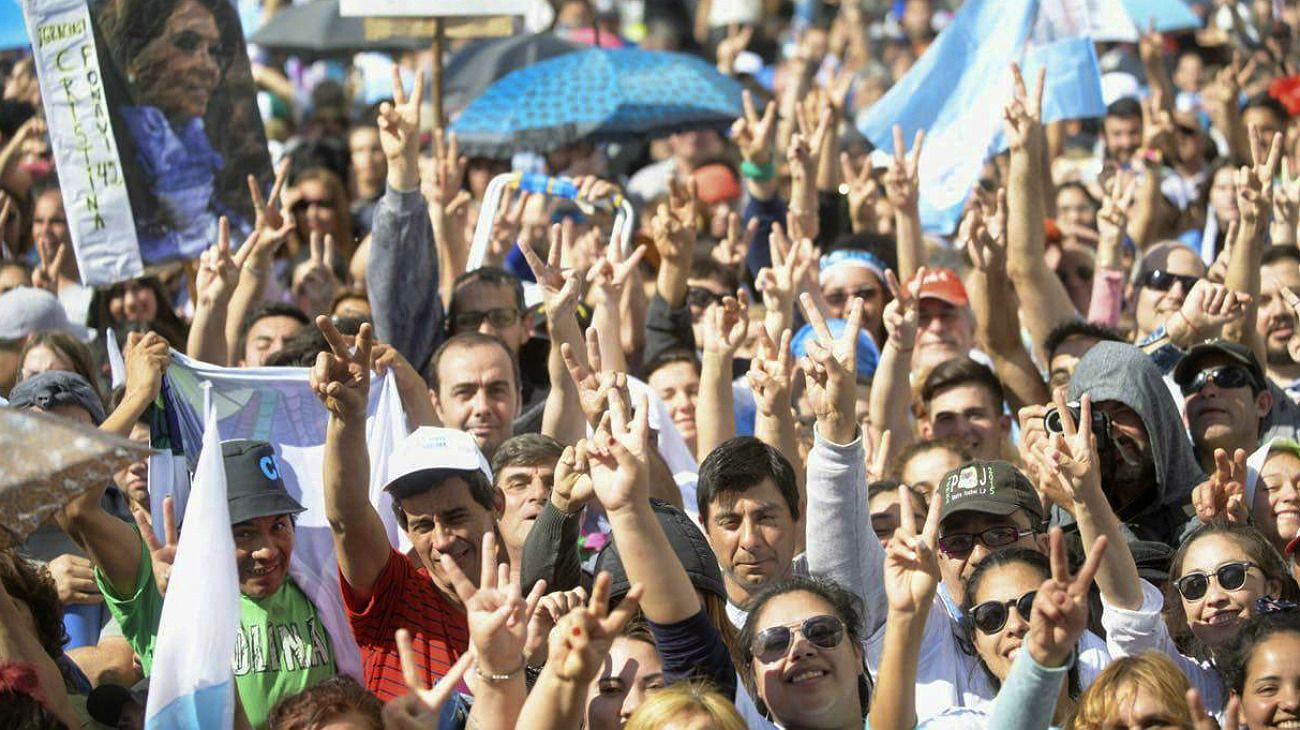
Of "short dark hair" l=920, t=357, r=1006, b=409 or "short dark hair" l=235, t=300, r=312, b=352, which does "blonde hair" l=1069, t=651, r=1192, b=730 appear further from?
"short dark hair" l=235, t=300, r=312, b=352

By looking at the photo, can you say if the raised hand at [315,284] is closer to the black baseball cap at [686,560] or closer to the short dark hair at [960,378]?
the short dark hair at [960,378]

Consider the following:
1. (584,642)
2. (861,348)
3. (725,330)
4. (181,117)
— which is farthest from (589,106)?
(584,642)

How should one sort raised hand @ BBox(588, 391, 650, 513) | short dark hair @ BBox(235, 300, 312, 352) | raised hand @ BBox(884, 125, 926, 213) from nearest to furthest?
raised hand @ BBox(588, 391, 650, 513)
short dark hair @ BBox(235, 300, 312, 352)
raised hand @ BBox(884, 125, 926, 213)

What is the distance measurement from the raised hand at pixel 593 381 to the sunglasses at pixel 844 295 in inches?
98.1

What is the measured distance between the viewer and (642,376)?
749 centimetres

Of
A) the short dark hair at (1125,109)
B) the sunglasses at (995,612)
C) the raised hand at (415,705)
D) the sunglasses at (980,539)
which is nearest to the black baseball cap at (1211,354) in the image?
the sunglasses at (980,539)

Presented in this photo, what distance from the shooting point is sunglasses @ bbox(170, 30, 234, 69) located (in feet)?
24.8

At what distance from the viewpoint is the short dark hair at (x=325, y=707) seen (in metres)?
4.18

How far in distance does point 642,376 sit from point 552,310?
130 cm

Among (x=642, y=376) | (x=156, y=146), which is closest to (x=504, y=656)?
(x=642, y=376)

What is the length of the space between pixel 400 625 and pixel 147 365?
3.52ft

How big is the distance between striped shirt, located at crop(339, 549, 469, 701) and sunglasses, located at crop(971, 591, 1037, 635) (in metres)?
1.30

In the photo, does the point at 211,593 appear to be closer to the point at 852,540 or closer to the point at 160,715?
the point at 160,715

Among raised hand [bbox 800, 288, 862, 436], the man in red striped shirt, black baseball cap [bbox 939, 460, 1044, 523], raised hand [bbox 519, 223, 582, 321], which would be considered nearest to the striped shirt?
the man in red striped shirt
